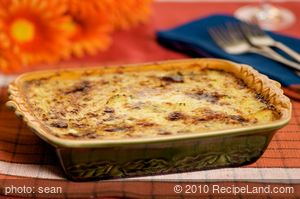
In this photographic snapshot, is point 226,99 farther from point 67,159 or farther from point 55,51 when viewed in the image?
point 55,51

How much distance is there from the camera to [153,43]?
4.61 feet

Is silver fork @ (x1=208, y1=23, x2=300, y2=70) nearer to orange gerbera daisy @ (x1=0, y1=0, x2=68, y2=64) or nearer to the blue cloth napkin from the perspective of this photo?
the blue cloth napkin

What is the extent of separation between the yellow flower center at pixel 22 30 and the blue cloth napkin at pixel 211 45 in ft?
1.00

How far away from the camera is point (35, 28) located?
51.5 inches

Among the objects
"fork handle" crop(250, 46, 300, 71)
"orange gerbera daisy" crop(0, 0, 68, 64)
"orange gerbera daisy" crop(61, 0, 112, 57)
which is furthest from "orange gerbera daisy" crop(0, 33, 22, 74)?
"fork handle" crop(250, 46, 300, 71)

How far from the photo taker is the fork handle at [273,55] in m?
1.18

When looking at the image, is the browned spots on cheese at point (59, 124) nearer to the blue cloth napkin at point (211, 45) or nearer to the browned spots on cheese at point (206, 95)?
the browned spots on cheese at point (206, 95)

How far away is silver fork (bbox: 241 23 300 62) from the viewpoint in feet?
4.19

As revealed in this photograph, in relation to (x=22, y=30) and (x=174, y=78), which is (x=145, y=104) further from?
(x=22, y=30)

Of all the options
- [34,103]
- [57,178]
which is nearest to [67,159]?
[57,178]

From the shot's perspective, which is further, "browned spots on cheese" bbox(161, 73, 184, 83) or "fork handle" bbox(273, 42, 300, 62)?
"fork handle" bbox(273, 42, 300, 62)

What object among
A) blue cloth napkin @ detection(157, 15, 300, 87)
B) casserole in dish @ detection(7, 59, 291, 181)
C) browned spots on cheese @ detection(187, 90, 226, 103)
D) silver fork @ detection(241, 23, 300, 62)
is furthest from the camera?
silver fork @ detection(241, 23, 300, 62)

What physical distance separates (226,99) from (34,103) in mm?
314

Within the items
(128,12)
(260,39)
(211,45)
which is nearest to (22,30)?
(128,12)
